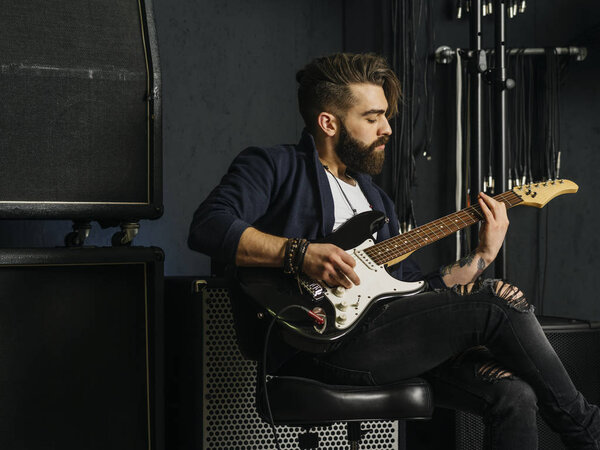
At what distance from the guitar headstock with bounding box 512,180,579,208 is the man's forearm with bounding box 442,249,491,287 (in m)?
0.19

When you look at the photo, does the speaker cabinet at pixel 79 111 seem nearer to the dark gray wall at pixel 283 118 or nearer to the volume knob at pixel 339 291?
the volume knob at pixel 339 291

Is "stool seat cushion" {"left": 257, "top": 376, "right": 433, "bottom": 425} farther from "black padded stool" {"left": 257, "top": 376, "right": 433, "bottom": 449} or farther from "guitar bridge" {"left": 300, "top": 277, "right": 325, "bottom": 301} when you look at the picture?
"guitar bridge" {"left": 300, "top": 277, "right": 325, "bottom": 301}

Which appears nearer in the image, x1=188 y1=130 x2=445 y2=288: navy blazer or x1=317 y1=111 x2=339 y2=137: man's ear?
x1=188 y1=130 x2=445 y2=288: navy blazer

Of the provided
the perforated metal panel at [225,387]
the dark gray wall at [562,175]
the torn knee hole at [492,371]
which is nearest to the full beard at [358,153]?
the perforated metal panel at [225,387]

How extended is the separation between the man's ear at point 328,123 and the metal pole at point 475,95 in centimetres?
54

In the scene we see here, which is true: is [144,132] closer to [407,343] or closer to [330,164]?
[330,164]

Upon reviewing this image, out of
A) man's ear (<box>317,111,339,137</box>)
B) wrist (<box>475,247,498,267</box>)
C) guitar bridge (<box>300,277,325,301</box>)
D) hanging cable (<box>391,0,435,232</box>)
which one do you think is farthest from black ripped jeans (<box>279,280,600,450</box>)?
hanging cable (<box>391,0,435,232</box>)

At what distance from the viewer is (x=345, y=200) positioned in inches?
68.2

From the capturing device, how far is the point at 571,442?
1.39 m

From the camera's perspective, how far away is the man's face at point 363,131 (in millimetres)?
1747

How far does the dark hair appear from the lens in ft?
5.77

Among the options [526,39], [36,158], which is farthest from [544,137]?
[36,158]

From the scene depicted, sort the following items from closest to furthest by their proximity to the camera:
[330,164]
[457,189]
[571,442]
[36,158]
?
[571,442] → [36,158] → [330,164] → [457,189]

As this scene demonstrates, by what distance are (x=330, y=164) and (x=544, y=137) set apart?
3.29ft
